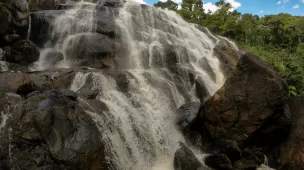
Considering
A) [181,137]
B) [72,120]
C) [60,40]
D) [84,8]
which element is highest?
[84,8]

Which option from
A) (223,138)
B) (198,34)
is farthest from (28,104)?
(198,34)

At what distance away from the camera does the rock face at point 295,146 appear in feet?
42.1

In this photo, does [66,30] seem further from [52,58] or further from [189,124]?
[189,124]

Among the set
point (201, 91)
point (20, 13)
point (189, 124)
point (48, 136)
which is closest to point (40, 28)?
point (20, 13)

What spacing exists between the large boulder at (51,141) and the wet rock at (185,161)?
3214mm

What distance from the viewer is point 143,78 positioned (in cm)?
1783

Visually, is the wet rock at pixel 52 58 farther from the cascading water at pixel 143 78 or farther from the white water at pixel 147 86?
the white water at pixel 147 86

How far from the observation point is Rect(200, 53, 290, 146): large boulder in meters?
13.3

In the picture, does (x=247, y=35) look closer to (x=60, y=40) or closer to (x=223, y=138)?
(x=60, y=40)

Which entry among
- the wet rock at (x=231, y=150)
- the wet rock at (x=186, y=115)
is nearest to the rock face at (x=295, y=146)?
the wet rock at (x=231, y=150)

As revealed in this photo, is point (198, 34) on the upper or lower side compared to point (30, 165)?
upper

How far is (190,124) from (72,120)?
20.9 feet

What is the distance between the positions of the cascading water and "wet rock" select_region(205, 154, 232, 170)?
Answer: 5.05 ft

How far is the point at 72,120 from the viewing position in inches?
404
